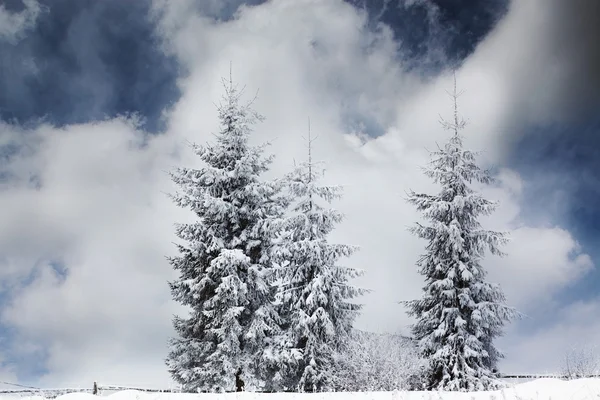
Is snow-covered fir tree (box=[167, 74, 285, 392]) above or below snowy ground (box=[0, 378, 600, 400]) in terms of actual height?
above

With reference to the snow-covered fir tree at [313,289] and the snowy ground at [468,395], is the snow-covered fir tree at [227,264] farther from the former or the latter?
the snowy ground at [468,395]

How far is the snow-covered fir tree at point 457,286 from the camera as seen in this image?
21484mm

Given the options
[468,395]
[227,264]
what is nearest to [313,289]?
[227,264]

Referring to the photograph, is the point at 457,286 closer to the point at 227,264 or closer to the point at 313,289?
the point at 313,289

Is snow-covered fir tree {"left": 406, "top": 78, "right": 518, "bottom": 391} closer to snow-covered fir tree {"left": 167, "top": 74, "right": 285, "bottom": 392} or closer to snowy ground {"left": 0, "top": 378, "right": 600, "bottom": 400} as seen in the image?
snow-covered fir tree {"left": 167, "top": 74, "right": 285, "bottom": 392}

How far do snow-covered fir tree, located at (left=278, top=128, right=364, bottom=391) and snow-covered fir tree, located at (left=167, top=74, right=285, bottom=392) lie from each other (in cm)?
80

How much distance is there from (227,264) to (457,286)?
31.0 ft

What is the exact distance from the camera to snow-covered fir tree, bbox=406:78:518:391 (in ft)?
70.5

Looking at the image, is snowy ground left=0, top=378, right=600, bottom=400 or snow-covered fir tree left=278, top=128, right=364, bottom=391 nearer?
snowy ground left=0, top=378, right=600, bottom=400

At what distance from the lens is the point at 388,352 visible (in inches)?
853

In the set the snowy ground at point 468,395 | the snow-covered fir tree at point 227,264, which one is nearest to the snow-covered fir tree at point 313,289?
the snow-covered fir tree at point 227,264

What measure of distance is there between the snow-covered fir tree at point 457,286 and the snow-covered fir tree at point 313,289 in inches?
127

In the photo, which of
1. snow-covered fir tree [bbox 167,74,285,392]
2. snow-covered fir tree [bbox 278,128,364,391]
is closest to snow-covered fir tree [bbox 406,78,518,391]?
snow-covered fir tree [bbox 278,128,364,391]

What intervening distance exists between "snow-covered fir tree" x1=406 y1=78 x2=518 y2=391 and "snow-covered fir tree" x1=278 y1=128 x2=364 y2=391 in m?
3.22
